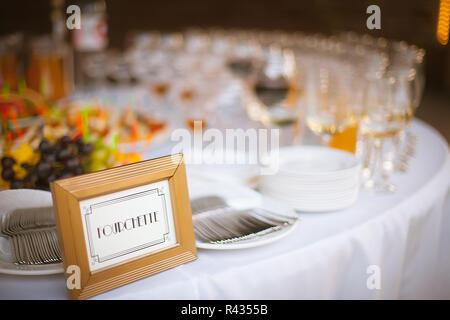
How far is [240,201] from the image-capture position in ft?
3.89

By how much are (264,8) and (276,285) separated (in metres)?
7.02

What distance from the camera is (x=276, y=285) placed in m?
1.06

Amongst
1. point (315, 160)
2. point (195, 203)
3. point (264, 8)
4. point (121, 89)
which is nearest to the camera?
point (195, 203)

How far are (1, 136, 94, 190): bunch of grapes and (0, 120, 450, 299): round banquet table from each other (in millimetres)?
296

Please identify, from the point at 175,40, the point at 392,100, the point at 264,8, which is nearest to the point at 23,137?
the point at 392,100

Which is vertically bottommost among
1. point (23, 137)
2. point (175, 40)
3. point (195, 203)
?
point (195, 203)

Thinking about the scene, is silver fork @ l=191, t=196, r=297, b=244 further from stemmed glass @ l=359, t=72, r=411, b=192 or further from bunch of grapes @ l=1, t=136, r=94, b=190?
stemmed glass @ l=359, t=72, r=411, b=192

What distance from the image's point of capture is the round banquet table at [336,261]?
3.14 feet

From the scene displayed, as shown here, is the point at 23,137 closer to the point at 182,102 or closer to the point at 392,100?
the point at 182,102

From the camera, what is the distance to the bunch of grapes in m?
1.18

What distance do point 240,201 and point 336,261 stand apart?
0.87 ft
